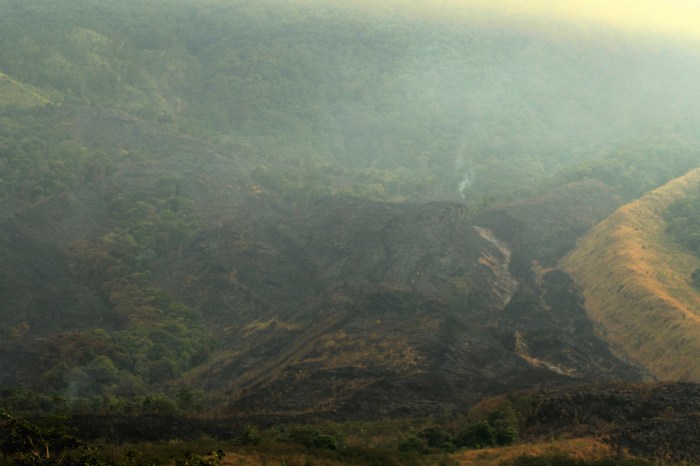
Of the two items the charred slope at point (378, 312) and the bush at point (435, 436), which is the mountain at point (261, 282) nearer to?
the charred slope at point (378, 312)

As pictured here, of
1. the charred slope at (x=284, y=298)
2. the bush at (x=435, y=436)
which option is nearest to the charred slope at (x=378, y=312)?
the charred slope at (x=284, y=298)

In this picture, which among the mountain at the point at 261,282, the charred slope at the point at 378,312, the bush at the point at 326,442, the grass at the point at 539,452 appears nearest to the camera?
the bush at the point at 326,442

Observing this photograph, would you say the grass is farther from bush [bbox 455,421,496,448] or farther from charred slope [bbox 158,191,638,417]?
charred slope [bbox 158,191,638,417]

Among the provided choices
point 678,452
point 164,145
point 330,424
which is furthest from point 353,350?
point 164,145

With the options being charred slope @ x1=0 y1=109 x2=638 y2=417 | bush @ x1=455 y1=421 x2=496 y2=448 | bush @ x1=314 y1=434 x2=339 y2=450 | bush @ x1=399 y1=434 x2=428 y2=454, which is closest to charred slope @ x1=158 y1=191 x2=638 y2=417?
charred slope @ x1=0 y1=109 x2=638 y2=417

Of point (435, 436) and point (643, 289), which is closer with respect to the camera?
point (435, 436)

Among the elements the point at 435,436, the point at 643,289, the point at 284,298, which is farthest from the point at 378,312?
the point at 435,436

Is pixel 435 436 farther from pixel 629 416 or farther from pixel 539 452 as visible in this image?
pixel 629 416

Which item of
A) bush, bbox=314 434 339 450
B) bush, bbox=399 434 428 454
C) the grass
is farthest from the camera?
bush, bbox=399 434 428 454
